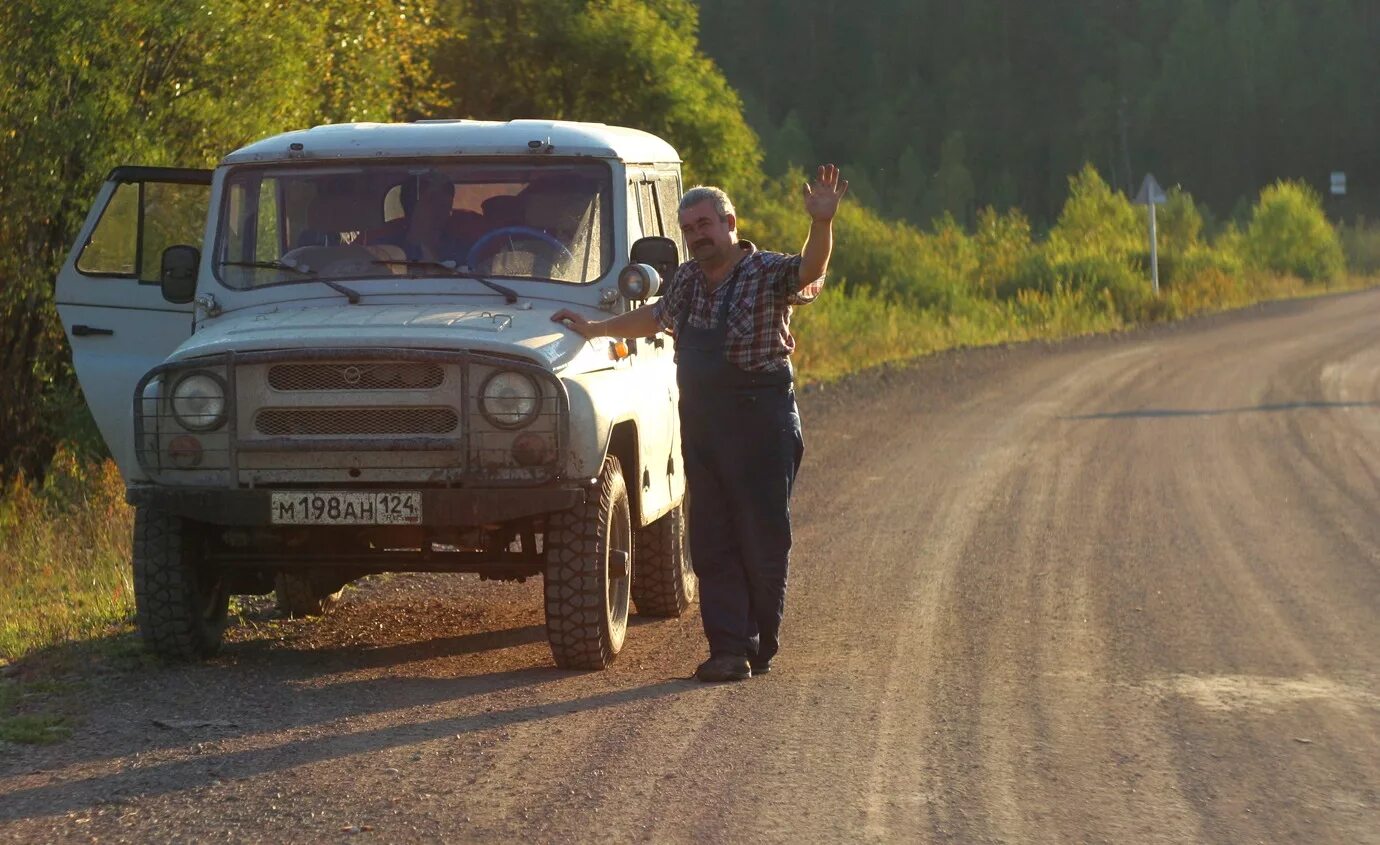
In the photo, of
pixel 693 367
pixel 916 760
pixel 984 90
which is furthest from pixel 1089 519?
pixel 984 90

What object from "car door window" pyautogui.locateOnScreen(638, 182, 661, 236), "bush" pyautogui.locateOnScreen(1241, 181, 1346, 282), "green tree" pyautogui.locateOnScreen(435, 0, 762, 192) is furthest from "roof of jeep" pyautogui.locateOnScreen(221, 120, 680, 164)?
"bush" pyautogui.locateOnScreen(1241, 181, 1346, 282)

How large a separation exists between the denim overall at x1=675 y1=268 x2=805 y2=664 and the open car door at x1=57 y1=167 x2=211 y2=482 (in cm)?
238

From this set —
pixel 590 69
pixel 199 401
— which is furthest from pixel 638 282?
pixel 590 69

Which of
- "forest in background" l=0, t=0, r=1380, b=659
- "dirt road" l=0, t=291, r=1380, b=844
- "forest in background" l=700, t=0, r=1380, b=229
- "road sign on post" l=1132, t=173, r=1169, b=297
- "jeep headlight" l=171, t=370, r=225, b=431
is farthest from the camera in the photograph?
"forest in background" l=700, t=0, r=1380, b=229

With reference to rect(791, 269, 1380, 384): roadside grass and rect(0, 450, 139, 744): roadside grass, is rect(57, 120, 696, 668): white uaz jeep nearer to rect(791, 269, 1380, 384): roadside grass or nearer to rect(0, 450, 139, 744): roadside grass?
rect(0, 450, 139, 744): roadside grass

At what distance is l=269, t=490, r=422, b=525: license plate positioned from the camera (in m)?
6.64

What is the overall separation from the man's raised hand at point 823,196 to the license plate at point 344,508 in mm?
1716

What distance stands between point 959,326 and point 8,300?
18050 millimetres

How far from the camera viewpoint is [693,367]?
6.90m

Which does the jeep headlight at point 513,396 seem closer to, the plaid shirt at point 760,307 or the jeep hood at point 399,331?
the jeep hood at point 399,331

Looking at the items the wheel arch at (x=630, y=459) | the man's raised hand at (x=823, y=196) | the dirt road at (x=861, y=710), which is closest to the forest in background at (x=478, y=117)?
the dirt road at (x=861, y=710)

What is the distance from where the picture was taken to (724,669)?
694 cm

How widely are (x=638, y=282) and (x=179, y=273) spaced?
189cm

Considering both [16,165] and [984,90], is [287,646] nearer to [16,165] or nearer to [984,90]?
[16,165]
